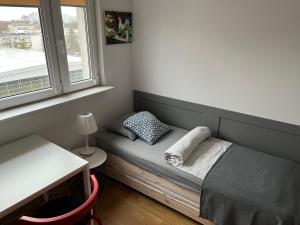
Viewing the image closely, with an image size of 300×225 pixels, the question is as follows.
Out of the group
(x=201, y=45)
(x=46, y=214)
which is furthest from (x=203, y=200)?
(x=201, y=45)

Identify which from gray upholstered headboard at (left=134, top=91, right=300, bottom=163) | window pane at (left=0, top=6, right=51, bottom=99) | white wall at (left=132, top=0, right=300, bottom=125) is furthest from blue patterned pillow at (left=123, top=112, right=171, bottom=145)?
window pane at (left=0, top=6, right=51, bottom=99)

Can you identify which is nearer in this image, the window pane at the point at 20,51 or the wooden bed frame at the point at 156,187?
the window pane at the point at 20,51

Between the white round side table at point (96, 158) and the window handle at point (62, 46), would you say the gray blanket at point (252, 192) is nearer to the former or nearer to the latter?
the white round side table at point (96, 158)

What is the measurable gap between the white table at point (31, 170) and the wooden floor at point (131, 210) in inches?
21.9

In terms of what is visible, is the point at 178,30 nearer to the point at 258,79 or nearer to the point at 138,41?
the point at 138,41

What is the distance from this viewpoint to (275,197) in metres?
1.50

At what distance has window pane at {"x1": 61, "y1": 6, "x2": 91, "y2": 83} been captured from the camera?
6.54 ft

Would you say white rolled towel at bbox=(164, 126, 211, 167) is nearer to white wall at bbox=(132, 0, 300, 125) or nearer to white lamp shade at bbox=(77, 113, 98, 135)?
white wall at bbox=(132, 0, 300, 125)

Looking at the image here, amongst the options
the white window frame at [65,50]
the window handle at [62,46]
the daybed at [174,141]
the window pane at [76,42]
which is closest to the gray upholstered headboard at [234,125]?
the daybed at [174,141]

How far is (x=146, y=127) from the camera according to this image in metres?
2.22

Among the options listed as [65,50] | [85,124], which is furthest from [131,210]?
[65,50]

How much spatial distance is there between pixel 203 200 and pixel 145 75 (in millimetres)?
1469

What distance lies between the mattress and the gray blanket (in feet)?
0.49

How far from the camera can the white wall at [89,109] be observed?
1810 millimetres
